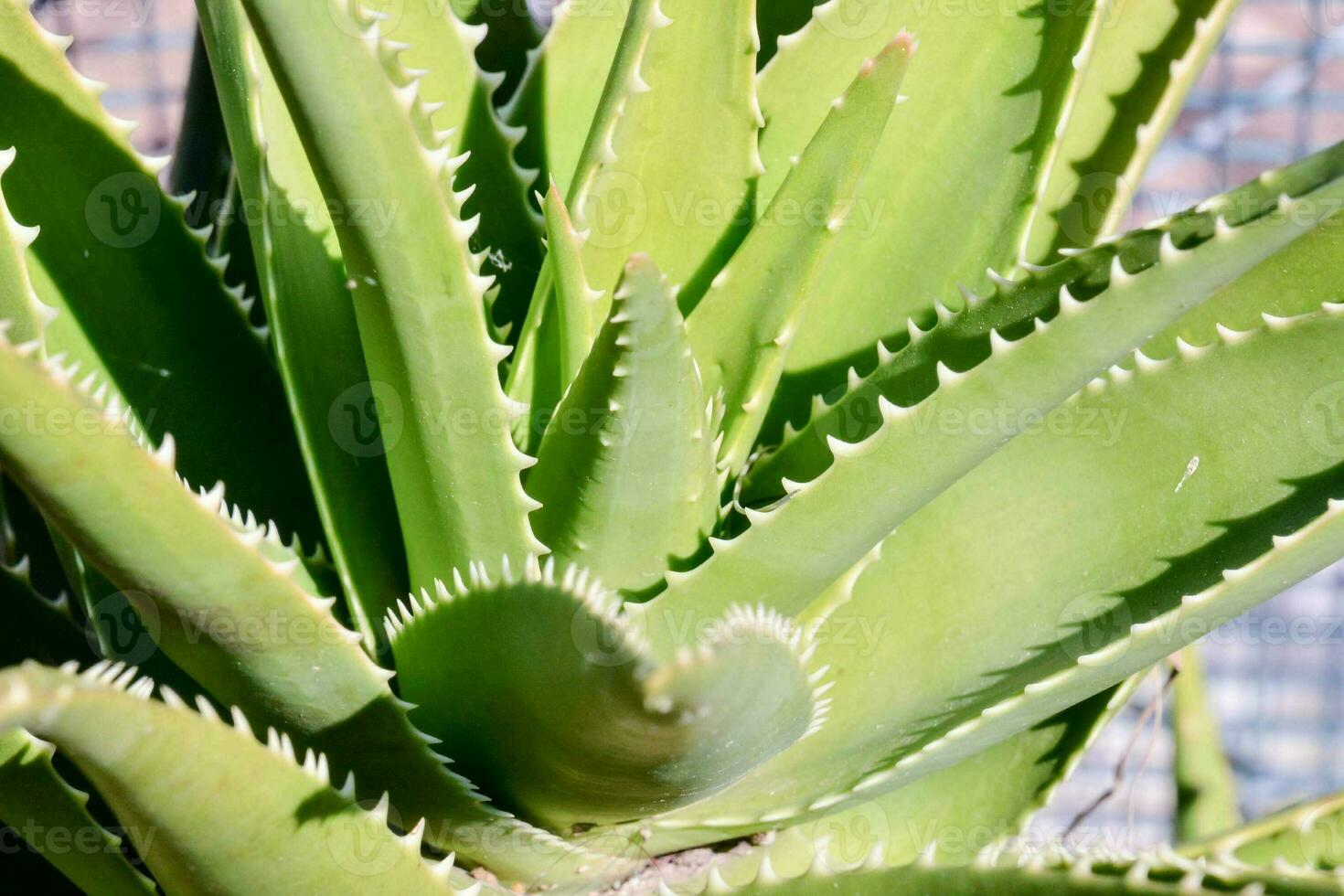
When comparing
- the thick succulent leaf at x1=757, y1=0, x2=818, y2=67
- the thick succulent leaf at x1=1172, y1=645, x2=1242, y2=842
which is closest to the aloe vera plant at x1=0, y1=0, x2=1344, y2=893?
the thick succulent leaf at x1=757, y1=0, x2=818, y2=67

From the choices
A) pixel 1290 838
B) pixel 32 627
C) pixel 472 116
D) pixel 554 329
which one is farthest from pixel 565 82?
pixel 1290 838

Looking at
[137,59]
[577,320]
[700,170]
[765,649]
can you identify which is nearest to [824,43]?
[700,170]

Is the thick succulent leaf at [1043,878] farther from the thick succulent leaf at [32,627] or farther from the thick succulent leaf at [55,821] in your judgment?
the thick succulent leaf at [32,627]

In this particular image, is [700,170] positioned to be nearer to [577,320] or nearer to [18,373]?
[577,320]

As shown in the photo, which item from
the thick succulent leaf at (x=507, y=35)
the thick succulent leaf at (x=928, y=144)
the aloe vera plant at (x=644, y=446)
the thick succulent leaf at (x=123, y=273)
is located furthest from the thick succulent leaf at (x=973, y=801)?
the thick succulent leaf at (x=507, y=35)

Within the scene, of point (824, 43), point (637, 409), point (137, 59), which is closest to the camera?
point (637, 409)
